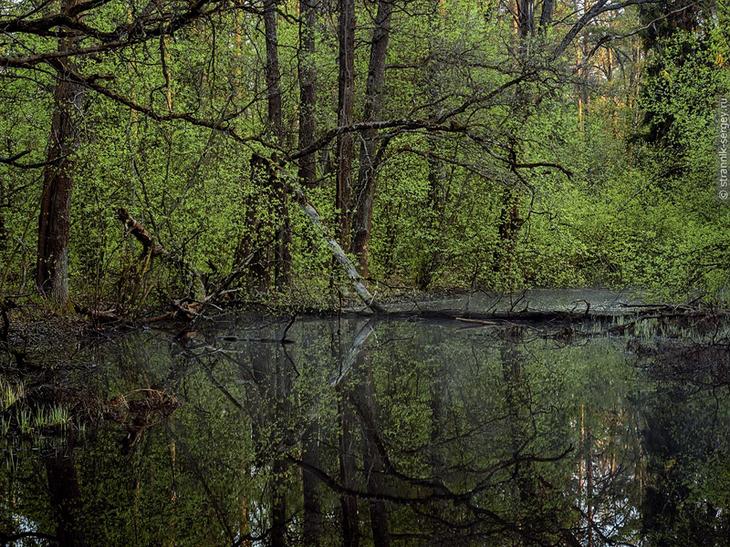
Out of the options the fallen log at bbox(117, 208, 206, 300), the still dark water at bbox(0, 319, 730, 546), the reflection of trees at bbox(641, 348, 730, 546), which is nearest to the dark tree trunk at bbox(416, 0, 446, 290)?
the fallen log at bbox(117, 208, 206, 300)

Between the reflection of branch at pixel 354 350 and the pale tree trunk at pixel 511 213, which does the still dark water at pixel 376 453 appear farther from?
the pale tree trunk at pixel 511 213

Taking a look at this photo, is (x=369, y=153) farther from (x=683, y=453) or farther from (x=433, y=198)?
(x=683, y=453)

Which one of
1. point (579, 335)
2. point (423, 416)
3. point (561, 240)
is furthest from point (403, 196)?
point (423, 416)

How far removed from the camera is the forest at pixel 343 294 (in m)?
5.48

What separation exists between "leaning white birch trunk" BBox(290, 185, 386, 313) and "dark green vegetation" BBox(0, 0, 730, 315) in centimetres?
26

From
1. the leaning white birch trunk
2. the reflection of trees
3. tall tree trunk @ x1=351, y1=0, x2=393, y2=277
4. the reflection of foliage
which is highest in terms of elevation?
tall tree trunk @ x1=351, y1=0, x2=393, y2=277

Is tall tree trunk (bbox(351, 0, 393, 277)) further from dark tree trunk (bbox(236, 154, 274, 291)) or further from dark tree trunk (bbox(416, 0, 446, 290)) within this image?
dark tree trunk (bbox(236, 154, 274, 291))

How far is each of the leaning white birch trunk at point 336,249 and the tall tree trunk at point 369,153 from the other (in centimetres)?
181

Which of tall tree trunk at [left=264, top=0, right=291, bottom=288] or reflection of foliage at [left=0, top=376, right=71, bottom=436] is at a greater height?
tall tree trunk at [left=264, top=0, right=291, bottom=288]

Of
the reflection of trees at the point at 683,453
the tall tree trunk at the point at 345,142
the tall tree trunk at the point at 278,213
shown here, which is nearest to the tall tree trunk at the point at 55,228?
the tall tree trunk at the point at 278,213

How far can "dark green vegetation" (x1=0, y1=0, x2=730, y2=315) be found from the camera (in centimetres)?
1298

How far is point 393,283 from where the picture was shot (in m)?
21.4

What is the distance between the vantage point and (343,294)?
16.6 meters

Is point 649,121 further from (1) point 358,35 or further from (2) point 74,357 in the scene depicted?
(2) point 74,357
